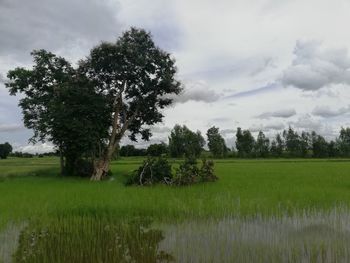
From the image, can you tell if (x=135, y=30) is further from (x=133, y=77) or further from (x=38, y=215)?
(x=38, y=215)

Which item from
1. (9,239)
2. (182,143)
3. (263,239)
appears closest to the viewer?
(263,239)

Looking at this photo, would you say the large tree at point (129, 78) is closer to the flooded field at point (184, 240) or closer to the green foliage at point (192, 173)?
the green foliage at point (192, 173)

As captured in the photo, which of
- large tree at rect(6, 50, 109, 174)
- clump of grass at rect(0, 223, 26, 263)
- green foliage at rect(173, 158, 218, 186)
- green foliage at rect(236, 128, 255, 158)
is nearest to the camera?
clump of grass at rect(0, 223, 26, 263)

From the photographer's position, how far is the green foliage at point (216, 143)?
356 feet

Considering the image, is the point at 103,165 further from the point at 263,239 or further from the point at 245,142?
the point at 245,142

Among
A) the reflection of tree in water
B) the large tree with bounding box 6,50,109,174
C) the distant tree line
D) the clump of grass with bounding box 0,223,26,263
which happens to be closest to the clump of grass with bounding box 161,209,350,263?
the reflection of tree in water

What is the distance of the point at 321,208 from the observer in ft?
47.1

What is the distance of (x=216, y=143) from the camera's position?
109062 mm

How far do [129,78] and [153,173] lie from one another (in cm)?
1014

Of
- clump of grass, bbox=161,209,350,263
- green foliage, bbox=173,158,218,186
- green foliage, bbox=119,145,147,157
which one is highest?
green foliage, bbox=119,145,147,157

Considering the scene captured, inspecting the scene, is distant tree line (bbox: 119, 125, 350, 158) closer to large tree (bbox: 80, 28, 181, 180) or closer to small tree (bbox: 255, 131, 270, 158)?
small tree (bbox: 255, 131, 270, 158)

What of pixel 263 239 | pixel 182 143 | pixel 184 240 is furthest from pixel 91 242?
pixel 182 143

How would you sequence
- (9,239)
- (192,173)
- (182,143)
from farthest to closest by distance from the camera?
(182,143) → (192,173) → (9,239)

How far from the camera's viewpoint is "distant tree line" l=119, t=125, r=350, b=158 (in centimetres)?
10456
